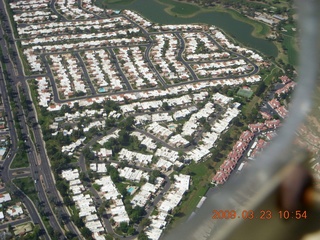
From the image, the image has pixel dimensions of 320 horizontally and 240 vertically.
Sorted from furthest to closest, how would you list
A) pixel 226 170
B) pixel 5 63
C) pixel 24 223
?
1. pixel 5 63
2. pixel 226 170
3. pixel 24 223

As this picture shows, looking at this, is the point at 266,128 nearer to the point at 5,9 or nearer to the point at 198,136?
the point at 198,136

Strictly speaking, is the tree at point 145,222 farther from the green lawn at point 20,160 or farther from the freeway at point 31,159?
the green lawn at point 20,160

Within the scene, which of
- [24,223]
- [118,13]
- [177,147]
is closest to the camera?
[24,223]

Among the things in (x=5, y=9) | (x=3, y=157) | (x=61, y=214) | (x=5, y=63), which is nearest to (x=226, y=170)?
(x=61, y=214)

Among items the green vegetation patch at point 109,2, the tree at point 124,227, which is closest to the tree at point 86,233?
the tree at point 124,227

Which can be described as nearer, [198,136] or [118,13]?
[198,136]
